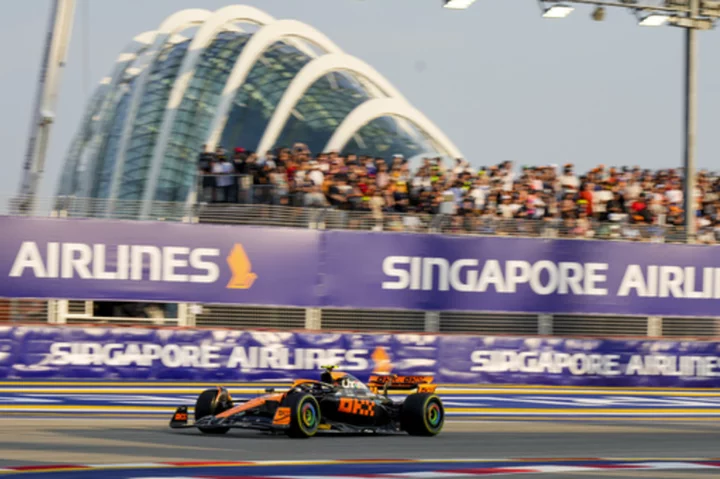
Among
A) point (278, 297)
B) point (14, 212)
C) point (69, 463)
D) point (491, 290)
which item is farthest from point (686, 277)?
point (69, 463)

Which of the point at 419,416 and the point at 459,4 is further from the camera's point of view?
Result: the point at 459,4

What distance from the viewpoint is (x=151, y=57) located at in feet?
182

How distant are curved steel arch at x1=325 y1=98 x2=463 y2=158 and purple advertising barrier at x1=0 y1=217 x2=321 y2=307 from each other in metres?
31.4

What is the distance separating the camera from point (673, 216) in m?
25.0

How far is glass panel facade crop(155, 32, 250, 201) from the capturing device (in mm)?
53062

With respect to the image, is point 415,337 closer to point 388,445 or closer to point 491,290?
point 491,290

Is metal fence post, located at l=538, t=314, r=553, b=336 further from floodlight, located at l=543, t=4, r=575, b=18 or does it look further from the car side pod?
the car side pod

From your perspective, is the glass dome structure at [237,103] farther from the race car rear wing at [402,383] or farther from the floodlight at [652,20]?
the race car rear wing at [402,383]

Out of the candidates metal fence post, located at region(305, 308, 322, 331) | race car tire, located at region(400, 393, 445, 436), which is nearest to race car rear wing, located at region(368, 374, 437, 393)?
race car tire, located at region(400, 393, 445, 436)

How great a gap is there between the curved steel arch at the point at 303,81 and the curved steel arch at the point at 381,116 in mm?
1744

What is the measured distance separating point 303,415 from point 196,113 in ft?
138

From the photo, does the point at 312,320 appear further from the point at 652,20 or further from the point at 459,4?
the point at 652,20

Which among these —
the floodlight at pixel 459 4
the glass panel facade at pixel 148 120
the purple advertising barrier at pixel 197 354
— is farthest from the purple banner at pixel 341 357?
the glass panel facade at pixel 148 120

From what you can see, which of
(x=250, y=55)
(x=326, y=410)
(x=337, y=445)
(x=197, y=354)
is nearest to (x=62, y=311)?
(x=197, y=354)
